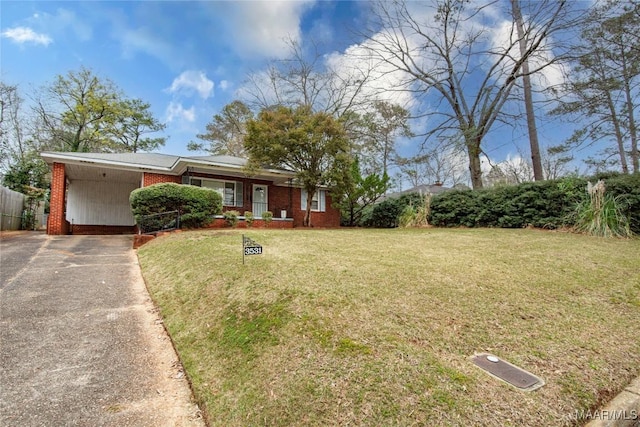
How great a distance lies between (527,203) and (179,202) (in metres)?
12.3

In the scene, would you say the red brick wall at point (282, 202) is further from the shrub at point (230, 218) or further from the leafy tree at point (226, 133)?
the leafy tree at point (226, 133)

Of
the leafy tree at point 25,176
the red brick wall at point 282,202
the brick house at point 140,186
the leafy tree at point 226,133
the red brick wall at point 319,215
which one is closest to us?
the brick house at point 140,186

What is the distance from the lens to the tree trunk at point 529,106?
1509cm

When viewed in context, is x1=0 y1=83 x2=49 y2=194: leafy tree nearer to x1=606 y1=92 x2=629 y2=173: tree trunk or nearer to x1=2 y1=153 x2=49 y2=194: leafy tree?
x1=2 y1=153 x2=49 y2=194: leafy tree

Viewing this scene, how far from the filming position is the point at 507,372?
8.30 feet

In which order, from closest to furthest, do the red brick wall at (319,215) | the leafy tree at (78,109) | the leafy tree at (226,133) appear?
the red brick wall at (319,215) → the leafy tree at (78,109) → the leafy tree at (226,133)

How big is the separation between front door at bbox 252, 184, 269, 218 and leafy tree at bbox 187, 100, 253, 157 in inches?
444

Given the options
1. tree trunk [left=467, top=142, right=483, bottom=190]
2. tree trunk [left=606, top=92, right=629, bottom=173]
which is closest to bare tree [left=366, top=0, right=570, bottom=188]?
tree trunk [left=467, top=142, right=483, bottom=190]

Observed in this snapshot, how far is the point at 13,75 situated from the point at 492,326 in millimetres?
30804

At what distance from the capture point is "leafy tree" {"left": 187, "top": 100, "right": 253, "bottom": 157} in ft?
90.7

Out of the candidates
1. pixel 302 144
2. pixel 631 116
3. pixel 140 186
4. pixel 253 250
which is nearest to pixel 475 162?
pixel 631 116

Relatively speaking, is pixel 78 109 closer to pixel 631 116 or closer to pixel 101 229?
pixel 101 229

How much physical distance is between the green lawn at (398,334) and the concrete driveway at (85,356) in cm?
26

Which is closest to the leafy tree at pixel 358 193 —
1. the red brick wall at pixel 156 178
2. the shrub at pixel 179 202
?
the shrub at pixel 179 202
